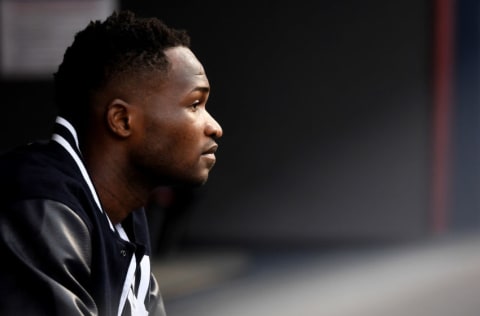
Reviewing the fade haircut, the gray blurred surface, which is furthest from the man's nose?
the gray blurred surface

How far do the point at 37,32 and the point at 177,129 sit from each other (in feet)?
24.1

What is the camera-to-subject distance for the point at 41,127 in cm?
880

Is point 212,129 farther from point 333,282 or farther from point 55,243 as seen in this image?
point 333,282

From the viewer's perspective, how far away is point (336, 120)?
844 centimetres

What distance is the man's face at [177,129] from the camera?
5.58 ft

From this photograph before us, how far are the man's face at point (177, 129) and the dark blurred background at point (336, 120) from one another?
21.3 ft

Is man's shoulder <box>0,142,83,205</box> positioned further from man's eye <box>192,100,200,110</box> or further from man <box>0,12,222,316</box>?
man's eye <box>192,100,200,110</box>

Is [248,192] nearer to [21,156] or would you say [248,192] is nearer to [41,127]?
→ [41,127]

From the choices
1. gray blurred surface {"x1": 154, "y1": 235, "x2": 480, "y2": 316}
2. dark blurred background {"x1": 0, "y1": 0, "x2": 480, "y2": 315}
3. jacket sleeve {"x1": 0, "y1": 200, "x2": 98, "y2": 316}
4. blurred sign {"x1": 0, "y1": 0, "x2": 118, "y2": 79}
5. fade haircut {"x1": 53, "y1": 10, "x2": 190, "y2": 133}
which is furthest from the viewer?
blurred sign {"x1": 0, "y1": 0, "x2": 118, "y2": 79}

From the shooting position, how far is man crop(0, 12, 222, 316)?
1.44 m

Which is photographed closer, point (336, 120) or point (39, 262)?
point (39, 262)

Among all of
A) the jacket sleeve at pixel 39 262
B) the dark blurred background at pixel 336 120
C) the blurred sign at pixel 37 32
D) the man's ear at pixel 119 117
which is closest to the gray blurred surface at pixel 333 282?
the dark blurred background at pixel 336 120

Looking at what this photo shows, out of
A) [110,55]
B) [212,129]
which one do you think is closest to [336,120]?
[212,129]

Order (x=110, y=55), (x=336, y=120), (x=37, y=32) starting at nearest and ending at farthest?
(x=110, y=55) < (x=336, y=120) < (x=37, y=32)
